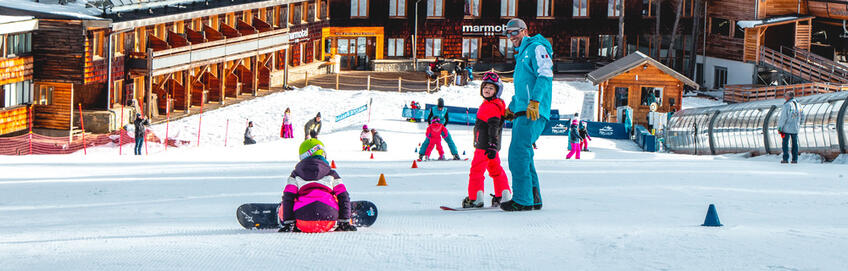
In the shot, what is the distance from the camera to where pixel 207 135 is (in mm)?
35719

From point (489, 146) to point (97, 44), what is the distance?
29405 millimetres

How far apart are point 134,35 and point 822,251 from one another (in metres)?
34.6

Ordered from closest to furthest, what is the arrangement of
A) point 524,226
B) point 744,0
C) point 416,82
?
1. point 524,226
2. point 416,82
3. point 744,0

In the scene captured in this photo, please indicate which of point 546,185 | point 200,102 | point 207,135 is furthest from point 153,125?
point 546,185

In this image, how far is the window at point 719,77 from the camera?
55938 mm

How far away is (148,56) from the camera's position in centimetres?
3850

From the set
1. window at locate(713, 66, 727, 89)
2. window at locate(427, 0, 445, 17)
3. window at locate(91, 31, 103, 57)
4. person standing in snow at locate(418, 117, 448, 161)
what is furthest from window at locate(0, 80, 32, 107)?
window at locate(713, 66, 727, 89)

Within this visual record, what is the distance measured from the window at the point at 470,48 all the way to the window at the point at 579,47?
4.96m

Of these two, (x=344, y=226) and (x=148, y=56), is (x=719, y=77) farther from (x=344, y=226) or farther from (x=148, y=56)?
(x=344, y=226)

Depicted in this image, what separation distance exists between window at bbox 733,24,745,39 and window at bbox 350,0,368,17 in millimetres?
18155

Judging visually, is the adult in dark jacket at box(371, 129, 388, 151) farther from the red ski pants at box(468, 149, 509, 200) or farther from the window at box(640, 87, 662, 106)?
the red ski pants at box(468, 149, 509, 200)

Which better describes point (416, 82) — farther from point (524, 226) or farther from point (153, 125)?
point (524, 226)

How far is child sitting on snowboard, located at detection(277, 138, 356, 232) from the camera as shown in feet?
27.9

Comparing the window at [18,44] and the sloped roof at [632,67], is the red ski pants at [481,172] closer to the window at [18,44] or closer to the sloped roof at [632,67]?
the window at [18,44]
